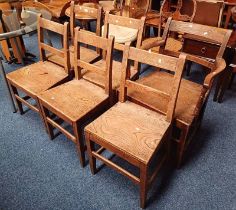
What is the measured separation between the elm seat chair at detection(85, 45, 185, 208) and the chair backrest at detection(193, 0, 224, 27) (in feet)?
3.96

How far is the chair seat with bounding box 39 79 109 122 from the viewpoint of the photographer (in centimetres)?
148

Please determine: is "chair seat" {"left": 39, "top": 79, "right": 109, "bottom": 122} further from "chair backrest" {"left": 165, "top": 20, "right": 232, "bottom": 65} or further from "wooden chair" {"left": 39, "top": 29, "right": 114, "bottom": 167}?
"chair backrest" {"left": 165, "top": 20, "right": 232, "bottom": 65}

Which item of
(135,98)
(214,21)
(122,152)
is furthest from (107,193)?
(214,21)

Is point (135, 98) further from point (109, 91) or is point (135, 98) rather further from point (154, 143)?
point (154, 143)

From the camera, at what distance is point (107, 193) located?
150cm

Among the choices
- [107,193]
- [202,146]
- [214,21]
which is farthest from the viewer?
[214,21]

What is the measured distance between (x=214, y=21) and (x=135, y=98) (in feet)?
4.24

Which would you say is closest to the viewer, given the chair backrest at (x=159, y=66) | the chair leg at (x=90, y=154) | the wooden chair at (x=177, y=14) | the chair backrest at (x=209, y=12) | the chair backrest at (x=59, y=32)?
the chair backrest at (x=159, y=66)

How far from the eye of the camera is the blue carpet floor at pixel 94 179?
1445 millimetres

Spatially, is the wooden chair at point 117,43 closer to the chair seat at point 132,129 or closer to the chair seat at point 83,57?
the chair seat at point 83,57

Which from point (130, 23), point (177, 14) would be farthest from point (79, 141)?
point (177, 14)

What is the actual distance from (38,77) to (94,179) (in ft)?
3.16

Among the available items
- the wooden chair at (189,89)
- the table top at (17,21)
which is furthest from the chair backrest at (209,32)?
the table top at (17,21)

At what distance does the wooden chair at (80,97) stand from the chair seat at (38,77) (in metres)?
0.12
